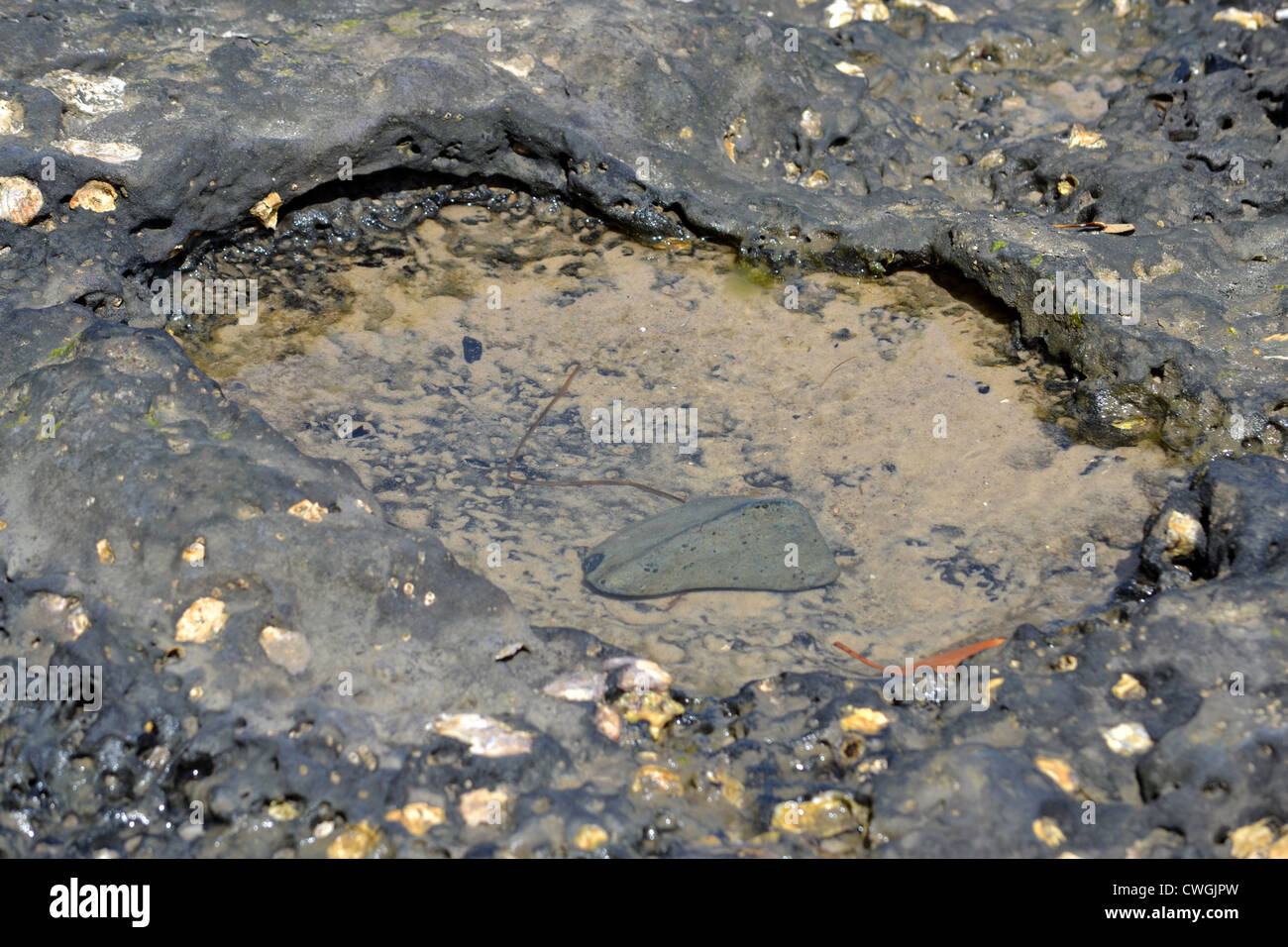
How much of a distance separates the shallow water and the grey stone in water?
5cm

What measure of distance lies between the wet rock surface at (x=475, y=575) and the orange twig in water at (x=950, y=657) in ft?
0.51

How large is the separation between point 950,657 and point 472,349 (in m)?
2.16

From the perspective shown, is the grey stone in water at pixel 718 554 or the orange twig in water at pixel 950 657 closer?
the orange twig in water at pixel 950 657

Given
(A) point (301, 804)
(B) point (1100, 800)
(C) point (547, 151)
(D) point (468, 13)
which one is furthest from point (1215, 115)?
(A) point (301, 804)

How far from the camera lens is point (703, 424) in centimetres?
415

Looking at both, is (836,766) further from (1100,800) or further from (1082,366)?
(1082,366)

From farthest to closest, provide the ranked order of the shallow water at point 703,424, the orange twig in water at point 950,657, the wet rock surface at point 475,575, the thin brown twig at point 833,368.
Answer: the thin brown twig at point 833,368
the shallow water at point 703,424
the orange twig in water at point 950,657
the wet rock surface at point 475,575

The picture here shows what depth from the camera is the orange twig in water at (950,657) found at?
3168 mm

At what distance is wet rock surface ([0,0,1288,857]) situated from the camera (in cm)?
265

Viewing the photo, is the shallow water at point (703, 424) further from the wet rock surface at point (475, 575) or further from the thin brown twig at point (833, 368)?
the wet rock surface at point (475, 575)

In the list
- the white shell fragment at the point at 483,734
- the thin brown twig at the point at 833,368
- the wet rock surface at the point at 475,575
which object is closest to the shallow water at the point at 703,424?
the thin brown twig at the point at 833,368

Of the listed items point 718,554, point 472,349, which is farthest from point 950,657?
point 472,349

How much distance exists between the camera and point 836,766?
2789 millimetres
